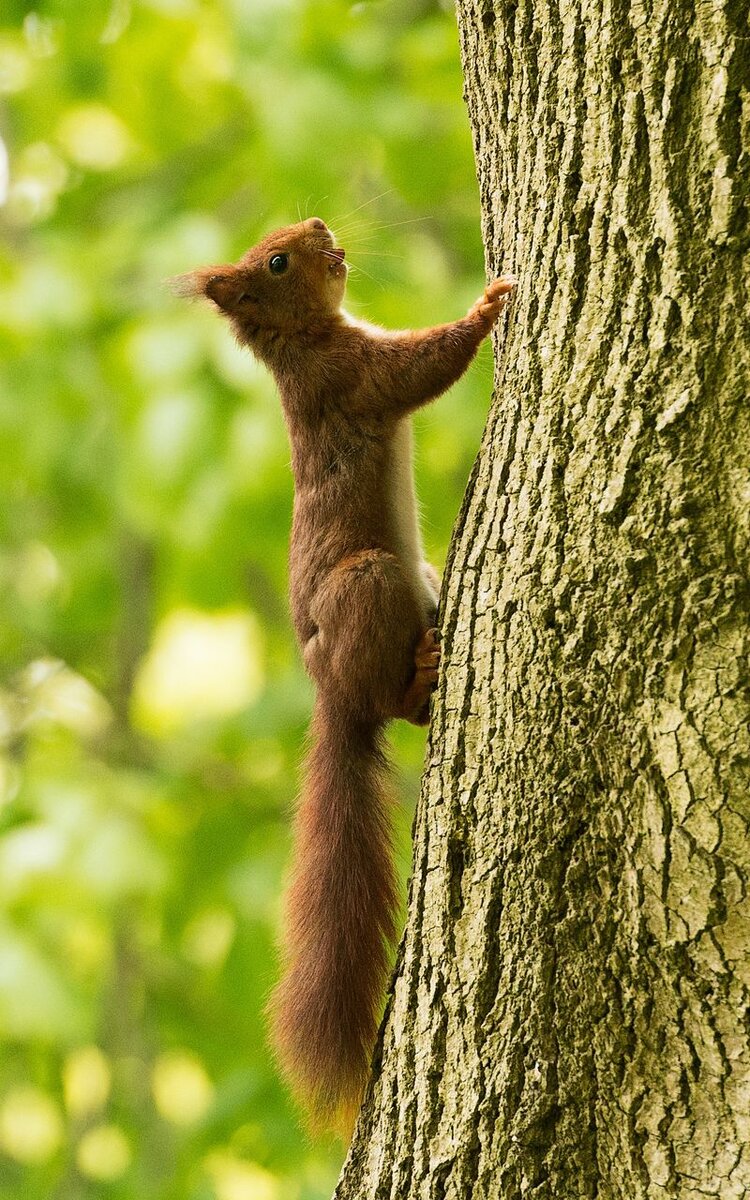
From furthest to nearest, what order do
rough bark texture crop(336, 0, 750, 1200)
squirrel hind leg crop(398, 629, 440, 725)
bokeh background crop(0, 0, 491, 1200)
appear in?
bokeh background crop(0, 0, 491, 1200) → squirrel hind leg crop(398, 629, 440, 725) → rough bark texture crop(336, 0, 750, 1200)

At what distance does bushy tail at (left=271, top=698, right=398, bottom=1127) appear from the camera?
5.80 feet

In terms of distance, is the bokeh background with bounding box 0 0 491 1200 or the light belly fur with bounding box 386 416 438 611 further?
the bokeh background with bounding box 0 0 491 1200

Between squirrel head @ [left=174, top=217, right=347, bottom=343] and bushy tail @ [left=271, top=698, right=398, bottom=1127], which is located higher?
squirrel head @ [left=174, top=217, right=347, bottom=343]

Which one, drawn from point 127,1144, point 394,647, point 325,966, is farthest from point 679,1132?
point 127,1144

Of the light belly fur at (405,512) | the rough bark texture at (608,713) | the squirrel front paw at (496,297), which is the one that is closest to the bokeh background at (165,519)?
the light belly fur at (405,512)

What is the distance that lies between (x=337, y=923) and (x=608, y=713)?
626 millimetres

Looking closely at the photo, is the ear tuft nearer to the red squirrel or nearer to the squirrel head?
the squirrel head

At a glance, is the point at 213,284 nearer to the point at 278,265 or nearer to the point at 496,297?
the point at 278,265

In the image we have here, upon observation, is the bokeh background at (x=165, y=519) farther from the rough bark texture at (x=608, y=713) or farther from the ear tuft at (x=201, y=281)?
the rough bark texture at (x=608, y=713)

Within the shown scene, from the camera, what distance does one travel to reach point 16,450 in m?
4.37

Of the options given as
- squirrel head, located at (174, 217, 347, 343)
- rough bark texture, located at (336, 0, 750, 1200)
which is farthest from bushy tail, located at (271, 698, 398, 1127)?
squirrel head, located at (174, 217, 347, 343)

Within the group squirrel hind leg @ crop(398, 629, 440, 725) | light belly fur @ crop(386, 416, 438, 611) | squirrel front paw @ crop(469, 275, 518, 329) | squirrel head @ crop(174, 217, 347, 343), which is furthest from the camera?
squirrel head @ crop(174, 217, 347, 343)

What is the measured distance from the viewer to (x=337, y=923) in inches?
73.2

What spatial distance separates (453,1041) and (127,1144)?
11.8 feet
